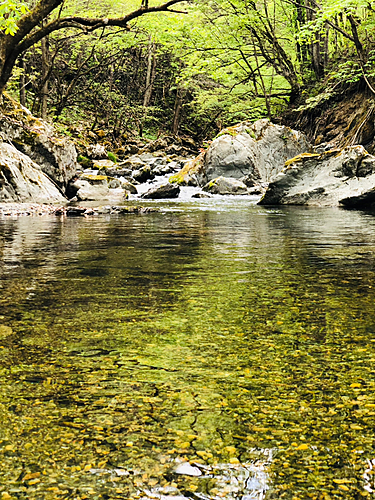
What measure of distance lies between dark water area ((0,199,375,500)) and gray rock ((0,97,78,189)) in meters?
10.5

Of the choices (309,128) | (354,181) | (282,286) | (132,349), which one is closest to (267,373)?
(132,349)

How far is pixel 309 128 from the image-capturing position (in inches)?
842

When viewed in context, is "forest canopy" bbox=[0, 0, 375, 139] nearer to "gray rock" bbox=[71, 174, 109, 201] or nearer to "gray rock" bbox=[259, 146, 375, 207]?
"gray rock" bbox=[259, 146, 375, 207]

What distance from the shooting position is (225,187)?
17.3 metres

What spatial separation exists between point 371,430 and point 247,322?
1147 millimetres

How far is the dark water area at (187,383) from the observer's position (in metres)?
1.21

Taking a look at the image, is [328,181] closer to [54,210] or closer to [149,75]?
[54,210]

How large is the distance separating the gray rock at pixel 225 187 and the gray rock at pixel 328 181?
3904 millimetres

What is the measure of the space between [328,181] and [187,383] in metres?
11.8

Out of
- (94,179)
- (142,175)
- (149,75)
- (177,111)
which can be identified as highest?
(149,75)

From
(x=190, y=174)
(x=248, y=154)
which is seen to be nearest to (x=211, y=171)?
(x=190, y=174)

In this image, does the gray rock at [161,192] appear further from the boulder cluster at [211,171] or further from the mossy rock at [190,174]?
the mossy rock at [190,174]

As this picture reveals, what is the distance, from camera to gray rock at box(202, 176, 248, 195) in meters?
17.2

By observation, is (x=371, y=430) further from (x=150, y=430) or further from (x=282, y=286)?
(x=282, y=286)
